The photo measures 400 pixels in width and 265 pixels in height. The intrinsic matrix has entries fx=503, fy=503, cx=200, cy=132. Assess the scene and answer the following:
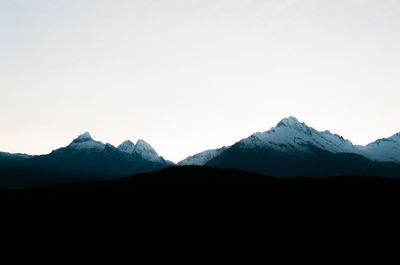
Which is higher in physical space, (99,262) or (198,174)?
(198,174)

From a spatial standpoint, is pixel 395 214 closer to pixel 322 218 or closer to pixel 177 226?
pixel 322 218

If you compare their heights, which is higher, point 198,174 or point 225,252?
point 198,174

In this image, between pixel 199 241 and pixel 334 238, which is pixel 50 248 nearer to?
pixel 199 241

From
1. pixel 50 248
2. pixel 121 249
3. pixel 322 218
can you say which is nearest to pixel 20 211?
pixel 50 248

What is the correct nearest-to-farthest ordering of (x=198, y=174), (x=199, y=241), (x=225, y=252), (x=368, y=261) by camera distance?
(x=368, y=261) → (x=225, y=252) → (x=199, y=241) → (x=198, y=174)

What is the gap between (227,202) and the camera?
404ft

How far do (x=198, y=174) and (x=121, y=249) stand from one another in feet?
275

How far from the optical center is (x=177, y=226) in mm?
97875

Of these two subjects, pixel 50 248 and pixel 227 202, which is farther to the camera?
pixel 227 202

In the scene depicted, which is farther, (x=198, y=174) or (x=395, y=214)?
(x=198, y=174)

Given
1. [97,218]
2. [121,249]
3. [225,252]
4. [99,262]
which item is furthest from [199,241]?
[97,218]

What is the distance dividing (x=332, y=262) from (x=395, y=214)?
114 feet

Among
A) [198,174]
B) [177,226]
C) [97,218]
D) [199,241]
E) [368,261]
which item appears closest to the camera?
[368,261]

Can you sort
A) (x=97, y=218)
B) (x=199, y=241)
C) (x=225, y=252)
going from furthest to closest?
(x=97, y=218)
(x=199, y=241)
(x=225, y=252)
